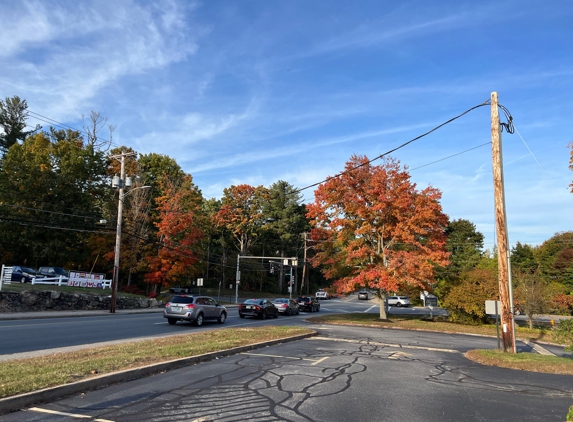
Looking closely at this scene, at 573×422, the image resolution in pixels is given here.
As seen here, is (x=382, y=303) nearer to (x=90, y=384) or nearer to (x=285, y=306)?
(x=285, y=306)

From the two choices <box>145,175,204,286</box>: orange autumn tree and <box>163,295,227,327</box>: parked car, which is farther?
<box>145,175,204,286</box>: orange autumn tree

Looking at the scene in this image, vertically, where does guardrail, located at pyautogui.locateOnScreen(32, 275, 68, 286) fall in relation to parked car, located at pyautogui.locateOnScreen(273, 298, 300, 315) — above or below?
above

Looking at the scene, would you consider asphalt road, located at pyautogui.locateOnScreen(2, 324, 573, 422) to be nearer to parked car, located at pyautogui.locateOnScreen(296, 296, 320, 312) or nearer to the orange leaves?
the orange leaves

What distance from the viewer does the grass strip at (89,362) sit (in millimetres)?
6707

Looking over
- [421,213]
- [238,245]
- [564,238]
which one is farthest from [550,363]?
[564,238]

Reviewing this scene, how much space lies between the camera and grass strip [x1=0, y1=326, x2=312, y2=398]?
6.71m

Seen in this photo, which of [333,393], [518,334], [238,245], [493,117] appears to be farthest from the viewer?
[238,245]

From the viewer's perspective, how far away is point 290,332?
56.2ft

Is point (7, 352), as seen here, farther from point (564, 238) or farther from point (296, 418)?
point (564, 238)

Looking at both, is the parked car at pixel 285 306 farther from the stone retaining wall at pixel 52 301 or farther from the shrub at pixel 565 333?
the shrub at pixel 565 333

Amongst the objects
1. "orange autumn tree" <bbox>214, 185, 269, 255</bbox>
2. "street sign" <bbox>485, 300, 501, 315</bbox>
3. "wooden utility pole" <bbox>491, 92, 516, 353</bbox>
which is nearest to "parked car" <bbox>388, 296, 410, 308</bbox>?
"orange autumn tree" <bbox>214, 185, 269, 255</bbox>

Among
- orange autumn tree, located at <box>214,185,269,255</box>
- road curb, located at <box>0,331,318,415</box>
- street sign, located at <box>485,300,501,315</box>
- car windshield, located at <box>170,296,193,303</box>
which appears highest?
orange autumn tree, located at <box>214,185,269,255</box>

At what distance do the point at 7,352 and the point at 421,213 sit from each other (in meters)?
21.2

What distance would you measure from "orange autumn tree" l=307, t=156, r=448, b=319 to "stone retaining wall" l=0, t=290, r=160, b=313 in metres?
17.0
